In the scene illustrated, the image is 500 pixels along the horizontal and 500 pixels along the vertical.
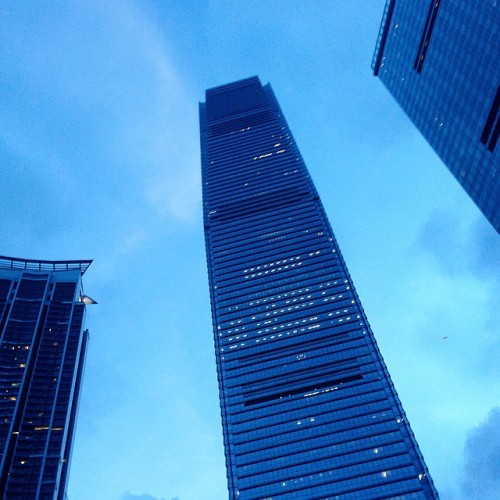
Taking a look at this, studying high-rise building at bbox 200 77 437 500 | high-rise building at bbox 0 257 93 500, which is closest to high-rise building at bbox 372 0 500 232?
high-rise building at bbox 200 77 437 500

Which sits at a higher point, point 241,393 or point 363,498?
point 241,393

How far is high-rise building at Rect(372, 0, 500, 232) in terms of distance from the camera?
341 feet

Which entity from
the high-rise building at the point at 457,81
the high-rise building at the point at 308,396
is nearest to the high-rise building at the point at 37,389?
the high-rise building at the point at 308,396

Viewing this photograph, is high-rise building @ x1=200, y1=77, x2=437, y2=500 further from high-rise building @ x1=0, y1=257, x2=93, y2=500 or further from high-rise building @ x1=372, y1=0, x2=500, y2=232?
high-rise building @ x1=372, y1=0, x2=500, y2=232

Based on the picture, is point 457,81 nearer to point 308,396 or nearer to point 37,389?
point 308,396

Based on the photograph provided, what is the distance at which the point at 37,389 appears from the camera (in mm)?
169125

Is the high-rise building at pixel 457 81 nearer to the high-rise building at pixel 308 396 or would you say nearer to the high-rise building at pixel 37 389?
the high-rise building at pixel 308 396

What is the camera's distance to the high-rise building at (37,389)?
148m

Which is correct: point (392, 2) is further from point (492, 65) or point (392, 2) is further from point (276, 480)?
point (276, 480)

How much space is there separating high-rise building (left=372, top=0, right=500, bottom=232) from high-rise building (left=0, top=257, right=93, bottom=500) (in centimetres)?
13090

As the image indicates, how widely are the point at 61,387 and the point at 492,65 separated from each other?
14981 cm

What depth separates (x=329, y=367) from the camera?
165 m

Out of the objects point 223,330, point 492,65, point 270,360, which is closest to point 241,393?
point 270,360

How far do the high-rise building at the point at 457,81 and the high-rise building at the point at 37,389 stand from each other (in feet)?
429
